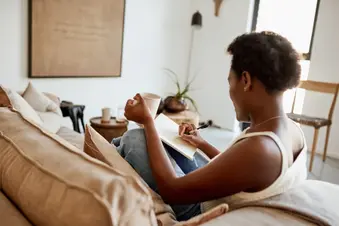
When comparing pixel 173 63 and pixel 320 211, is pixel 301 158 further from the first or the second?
pixel 173 63

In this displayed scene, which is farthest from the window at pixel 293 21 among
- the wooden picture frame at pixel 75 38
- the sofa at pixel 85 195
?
the sofa at pixel 85 195

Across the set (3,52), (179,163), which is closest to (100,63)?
(3,52)

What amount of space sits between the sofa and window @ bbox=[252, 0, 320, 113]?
314 cm

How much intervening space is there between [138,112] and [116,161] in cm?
22

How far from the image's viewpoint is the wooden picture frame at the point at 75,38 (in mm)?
3354

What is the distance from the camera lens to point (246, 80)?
0.98 metres

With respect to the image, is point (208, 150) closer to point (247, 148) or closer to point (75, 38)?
point (247, 148)

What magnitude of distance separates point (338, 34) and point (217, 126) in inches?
75.4

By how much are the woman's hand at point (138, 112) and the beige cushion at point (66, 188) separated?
361 millimetres

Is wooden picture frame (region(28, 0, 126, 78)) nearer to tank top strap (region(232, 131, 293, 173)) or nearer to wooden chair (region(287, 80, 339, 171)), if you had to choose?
wooden chair (region(287, 80, 339, 171))

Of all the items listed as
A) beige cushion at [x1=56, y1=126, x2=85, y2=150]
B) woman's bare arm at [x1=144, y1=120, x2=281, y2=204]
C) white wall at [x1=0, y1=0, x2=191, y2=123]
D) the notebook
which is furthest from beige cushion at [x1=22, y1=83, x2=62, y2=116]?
woman's bare arm at [x1=144, y1=120, x2=281, y2=204]

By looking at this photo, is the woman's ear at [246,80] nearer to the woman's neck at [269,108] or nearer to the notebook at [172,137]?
the woman's neck at [269,108]

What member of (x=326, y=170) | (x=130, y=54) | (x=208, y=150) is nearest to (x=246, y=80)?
(x=208, y=150)

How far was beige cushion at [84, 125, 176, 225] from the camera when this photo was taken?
841mm
